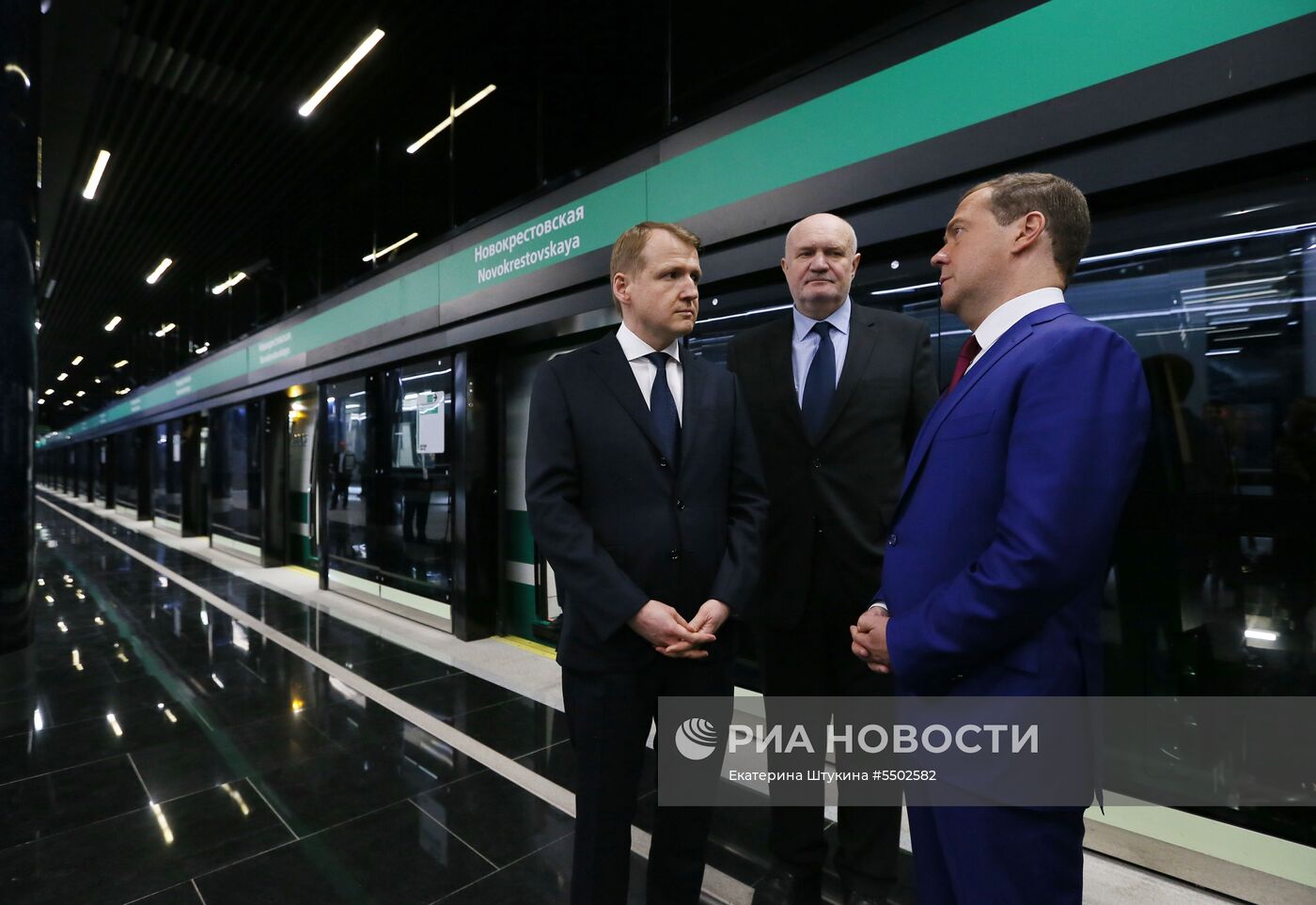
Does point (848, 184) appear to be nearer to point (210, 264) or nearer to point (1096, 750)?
point (1096, 750)

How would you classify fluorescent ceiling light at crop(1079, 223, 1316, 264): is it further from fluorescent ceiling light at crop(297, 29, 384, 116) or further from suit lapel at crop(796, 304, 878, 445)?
fluorescent ceiling light at crop(297, 29, 384, 116)

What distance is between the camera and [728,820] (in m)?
2.21

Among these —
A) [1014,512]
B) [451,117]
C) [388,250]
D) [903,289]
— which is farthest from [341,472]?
[1014,512]

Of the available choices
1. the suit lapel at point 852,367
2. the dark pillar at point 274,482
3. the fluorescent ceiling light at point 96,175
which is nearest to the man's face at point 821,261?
the suit lapel at point 852,367

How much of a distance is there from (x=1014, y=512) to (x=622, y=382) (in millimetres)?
845

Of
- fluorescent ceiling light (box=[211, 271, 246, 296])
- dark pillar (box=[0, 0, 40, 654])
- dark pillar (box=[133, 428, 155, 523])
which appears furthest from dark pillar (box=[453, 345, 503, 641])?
dark pillar (box=[133, 428, 155, 523])

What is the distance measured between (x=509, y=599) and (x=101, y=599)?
185 inches

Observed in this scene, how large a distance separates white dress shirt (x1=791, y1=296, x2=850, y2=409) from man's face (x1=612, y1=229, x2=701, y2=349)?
46 centimetres

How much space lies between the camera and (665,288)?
142 cm

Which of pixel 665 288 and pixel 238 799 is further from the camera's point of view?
pixel 238 799

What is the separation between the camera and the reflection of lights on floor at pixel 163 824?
2.10 metres

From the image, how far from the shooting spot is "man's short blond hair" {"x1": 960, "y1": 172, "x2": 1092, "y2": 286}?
3.47ft

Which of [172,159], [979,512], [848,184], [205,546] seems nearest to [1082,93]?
[848,184]

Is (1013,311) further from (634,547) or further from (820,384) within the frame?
(634,547)
